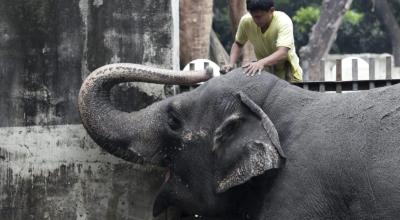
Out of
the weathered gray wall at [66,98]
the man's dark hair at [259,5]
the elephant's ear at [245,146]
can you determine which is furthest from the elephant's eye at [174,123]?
the man's dark hair at [259,5]

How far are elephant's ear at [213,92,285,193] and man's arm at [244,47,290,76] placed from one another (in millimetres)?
280

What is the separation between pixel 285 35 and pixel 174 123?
1100 millimetres

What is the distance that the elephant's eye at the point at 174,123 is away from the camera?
6.51 metres

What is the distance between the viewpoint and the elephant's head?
5.98 meters

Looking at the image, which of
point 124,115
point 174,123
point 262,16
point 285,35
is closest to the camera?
point 174,123

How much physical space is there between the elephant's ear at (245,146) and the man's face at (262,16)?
0.91 m

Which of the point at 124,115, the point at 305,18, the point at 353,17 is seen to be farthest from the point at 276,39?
the point at 353,17

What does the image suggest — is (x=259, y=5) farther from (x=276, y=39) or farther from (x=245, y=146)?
(x=245, y=146)

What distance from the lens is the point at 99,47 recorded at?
24.3 feet

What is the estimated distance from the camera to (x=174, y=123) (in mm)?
6535

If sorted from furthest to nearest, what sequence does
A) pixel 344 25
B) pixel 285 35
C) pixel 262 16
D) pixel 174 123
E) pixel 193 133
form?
pixel 344 25 < pixel 285 35 < pixel 262 16 < pixel 174 123 < pixel 193 133

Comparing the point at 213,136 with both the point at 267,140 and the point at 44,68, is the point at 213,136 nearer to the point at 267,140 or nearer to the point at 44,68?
the point at 267,140

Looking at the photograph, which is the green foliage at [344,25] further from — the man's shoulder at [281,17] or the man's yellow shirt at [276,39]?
the man's shoulder at [281,17]

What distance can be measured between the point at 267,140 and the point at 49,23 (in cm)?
234
